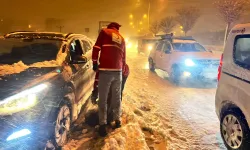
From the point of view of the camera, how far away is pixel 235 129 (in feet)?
12.1

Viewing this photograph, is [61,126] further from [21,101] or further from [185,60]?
[185,60]

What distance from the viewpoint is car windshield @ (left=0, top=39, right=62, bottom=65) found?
419 centimetres

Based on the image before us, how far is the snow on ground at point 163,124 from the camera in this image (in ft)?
13.1

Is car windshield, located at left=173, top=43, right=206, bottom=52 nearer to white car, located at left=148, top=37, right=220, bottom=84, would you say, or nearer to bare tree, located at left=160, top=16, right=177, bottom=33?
white car, located at left=148, top=37, right=220, bottom=84

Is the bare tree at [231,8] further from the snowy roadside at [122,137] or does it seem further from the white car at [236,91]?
the snowy roadside at [122,137]

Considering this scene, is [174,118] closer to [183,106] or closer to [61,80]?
[183,106]

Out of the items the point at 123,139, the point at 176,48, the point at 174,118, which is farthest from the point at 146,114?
the point at 176,48

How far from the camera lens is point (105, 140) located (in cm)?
393

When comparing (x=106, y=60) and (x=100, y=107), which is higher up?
(x=106, y=60)

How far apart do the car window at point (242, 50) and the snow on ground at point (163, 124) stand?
1.49m

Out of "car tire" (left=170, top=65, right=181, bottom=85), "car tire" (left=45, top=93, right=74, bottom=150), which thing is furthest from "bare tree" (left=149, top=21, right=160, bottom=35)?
"car tire" (left=45, top=93, right=74, bottom=150)

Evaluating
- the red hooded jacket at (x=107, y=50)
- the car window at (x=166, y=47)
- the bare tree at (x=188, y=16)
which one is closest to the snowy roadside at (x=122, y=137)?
the red hooded jacket at (x=107, y=50)

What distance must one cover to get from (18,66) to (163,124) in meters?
2.99

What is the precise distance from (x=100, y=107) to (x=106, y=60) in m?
0.81
